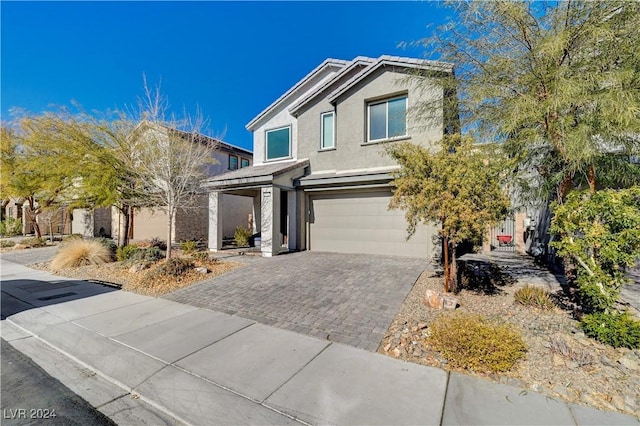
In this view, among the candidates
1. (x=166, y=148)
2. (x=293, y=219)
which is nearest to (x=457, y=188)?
(x=293, y=219)

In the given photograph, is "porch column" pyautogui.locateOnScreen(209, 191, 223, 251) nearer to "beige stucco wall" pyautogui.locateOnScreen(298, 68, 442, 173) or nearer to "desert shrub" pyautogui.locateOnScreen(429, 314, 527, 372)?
"beige stucco wall" pyautogui.locateOnScreen(298, 68, 442, 173)

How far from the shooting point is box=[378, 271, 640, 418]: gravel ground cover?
2.98 m

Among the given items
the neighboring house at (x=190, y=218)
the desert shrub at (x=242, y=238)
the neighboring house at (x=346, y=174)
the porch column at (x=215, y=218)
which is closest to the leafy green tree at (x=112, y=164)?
the porch column at (x=215, y=218)

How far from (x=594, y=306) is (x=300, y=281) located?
224 inches

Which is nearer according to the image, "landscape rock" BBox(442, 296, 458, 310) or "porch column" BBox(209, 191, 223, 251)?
"landscape rock" BBox(442, 296, 458, 310)

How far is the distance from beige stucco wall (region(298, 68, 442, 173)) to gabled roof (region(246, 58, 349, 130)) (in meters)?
2.51

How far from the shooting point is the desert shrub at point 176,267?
311 inches

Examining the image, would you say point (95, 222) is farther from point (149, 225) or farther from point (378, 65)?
point (378, 65)

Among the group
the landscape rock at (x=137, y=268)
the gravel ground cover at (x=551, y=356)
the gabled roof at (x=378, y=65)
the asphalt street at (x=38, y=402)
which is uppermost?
the gabled roof at (x=378, y=65)

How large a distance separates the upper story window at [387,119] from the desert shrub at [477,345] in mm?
8255

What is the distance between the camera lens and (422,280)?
23.2ft

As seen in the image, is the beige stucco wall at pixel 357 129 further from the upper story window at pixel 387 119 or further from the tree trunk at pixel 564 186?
the tree trunk at pixel 564 186

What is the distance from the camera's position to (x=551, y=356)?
3.62 meters

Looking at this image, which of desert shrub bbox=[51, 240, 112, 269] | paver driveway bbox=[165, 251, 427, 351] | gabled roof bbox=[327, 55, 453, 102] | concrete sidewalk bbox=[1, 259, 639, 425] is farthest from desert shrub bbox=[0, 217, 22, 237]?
gabled roof bbox=[327, 55, 453, 102]
